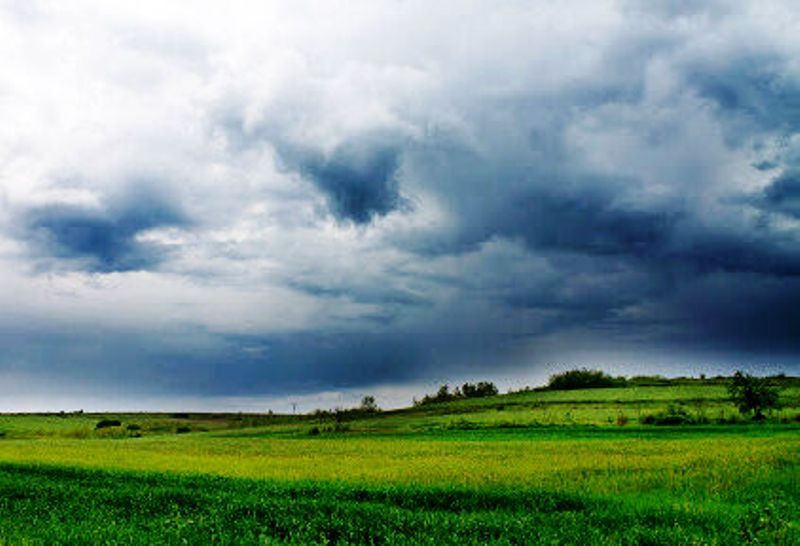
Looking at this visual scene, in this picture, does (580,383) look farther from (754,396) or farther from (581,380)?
(754,396)

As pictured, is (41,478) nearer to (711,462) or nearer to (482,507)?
(482,507)

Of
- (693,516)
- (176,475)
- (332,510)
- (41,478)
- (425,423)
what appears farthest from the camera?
(425,423)

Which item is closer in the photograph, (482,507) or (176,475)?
(482,507)

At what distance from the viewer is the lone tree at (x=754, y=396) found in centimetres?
8012

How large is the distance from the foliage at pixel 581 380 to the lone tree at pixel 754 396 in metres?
64.6

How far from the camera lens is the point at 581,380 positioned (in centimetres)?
15225

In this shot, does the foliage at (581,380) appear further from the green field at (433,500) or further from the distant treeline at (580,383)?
the green field at (433,500)

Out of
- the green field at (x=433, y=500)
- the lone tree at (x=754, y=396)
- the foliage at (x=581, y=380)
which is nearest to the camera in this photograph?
the green field at (x=433, y=500)

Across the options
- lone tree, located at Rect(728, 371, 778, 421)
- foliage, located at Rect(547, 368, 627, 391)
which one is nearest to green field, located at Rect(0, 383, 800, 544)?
lone tree, located at Rect(728, 371, 778, 421)

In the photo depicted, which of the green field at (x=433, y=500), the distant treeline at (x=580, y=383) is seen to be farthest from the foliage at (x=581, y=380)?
the green field at (x=433, y=500)

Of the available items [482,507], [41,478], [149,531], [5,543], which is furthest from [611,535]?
[41,478]

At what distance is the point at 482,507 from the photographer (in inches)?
695

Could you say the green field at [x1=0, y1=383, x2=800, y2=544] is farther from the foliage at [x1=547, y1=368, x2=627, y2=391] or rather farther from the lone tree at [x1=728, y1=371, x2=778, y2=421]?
the foliage at [x1=547, y1=368, x2=627, y2=391]

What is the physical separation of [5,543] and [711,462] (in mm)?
24316
